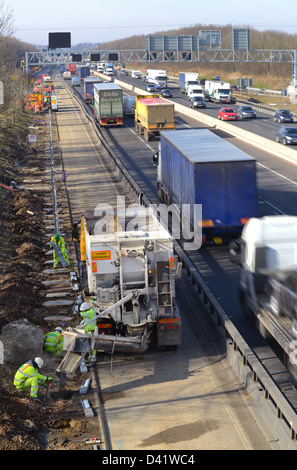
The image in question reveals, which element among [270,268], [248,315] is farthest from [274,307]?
[248,315]

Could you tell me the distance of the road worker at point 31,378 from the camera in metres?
13.6

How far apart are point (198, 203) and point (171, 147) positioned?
5650 mm

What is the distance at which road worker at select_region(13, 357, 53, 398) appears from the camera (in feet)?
44.5

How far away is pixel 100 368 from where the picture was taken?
49.6 feet

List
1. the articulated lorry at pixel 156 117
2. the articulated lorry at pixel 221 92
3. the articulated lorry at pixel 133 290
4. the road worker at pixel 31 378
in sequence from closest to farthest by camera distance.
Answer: the road worker at pixel 31 378
the articulated lorry at pixel 133 290
the articulated lorry at pixel 156 117
the articulated lorry at pixel 221 92

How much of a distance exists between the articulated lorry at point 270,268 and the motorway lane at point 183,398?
55.5 inches

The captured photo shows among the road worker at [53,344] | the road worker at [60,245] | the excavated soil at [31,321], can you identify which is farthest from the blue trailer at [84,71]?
the road worker at [53,344]

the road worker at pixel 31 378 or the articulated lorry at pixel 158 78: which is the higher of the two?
the articulated lorry at pixel 158 78

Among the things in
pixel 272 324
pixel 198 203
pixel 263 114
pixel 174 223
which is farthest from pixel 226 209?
pixel 263 114

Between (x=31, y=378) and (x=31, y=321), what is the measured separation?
13.3ft

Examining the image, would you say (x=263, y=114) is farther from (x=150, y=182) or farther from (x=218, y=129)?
(x=150, y=182)

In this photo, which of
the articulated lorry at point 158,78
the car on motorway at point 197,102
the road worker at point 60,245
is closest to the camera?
the road worker at point 60,245

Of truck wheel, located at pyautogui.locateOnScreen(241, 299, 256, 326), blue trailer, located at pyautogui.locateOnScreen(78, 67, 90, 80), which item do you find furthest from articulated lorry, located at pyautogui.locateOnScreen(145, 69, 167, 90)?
truck wheel, located at pyautogui.locateOnScreen(241, 299, 256, 326)

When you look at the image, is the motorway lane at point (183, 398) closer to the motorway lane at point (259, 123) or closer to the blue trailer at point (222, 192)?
the blue trailer at point (222, 192)
